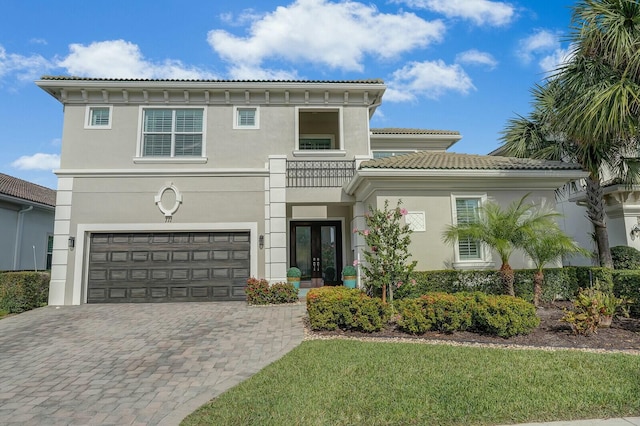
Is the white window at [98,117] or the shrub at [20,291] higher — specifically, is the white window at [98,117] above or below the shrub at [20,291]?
above

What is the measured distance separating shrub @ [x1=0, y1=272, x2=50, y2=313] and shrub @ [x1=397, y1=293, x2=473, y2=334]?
11666 mm

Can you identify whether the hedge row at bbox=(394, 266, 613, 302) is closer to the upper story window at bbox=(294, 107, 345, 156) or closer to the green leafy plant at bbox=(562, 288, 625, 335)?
the green leafy plant at bbox=(562, 288, 625, 335)

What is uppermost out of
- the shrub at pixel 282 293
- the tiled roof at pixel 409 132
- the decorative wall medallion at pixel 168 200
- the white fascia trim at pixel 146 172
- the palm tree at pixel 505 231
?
the tiled roof at pixel 409 132

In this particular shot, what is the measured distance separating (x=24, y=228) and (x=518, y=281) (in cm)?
2059

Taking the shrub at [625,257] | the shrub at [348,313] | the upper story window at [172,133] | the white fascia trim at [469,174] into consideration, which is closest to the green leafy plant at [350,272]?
the white fascia trim at [469,174]

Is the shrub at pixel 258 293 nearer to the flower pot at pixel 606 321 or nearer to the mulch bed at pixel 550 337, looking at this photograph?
the mulch bed at pixel 550 337

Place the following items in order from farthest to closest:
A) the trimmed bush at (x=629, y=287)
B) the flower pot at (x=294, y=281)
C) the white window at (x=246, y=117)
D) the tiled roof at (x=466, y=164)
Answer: the white window at (x=246, y=117), the flower pot at (x=294, y=281), the tiled roof at (x=466, y=164), the trimmed bush at (x=629, y=287)

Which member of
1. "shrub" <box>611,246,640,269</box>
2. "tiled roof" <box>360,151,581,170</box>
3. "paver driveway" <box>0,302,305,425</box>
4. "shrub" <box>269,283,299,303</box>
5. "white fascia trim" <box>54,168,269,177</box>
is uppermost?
"white fascia trim" <box>54,168,269,177</box>

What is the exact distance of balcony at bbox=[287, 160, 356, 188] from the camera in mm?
13398

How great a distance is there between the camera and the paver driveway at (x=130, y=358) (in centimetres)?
441

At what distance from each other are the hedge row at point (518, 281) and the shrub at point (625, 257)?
4.04m

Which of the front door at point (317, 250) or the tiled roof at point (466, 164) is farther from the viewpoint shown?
the front door at point (317, 250)

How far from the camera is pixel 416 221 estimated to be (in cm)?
1085

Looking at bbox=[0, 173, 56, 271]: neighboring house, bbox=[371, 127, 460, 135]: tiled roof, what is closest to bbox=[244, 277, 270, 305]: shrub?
bbox=[371, 127, 460, 135]: tiled roof
